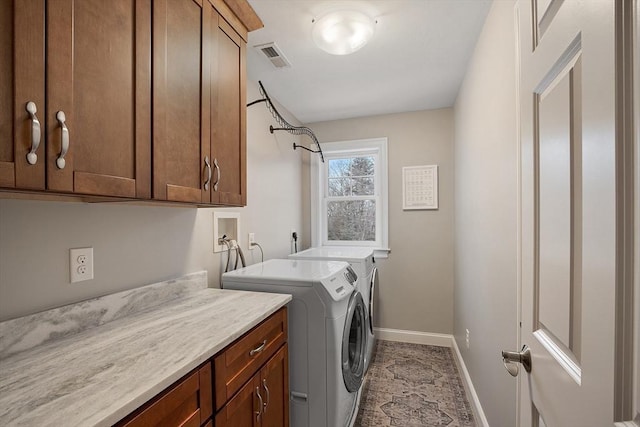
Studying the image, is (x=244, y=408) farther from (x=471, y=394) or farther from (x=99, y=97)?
(x=471, y=394)

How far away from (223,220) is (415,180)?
2.08 m

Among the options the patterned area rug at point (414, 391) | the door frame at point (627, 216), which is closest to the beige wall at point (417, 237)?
the patterned area rug at point (414, 391)

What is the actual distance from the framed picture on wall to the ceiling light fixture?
5.51 ft

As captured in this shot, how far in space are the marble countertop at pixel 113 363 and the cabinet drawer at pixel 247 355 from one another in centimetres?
5

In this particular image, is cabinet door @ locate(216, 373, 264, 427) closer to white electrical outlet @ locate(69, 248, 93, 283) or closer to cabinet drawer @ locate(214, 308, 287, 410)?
cabinet drawer @ locate(214, 308, 287, 410)

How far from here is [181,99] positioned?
3.63ft

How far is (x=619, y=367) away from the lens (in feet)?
1.28

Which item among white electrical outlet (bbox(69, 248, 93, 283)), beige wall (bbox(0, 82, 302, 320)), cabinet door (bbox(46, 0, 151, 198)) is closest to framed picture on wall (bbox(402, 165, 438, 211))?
beige wall (bbox(0, 82, 302, 320))

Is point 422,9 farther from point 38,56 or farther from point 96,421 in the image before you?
point 96,421

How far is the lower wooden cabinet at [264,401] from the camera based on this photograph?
980mm

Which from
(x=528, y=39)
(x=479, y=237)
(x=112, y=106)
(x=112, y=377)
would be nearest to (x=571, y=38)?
(x=528, y=39)

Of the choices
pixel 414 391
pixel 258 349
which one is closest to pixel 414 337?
pixel 414 391

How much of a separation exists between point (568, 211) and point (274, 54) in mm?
1941

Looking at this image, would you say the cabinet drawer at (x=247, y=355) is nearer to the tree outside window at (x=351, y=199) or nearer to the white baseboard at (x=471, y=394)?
the white baseboard at (x=471, y=394)
